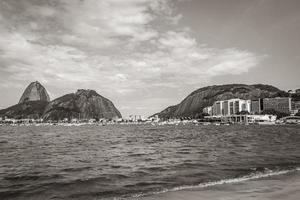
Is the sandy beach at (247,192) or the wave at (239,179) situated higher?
the sandy beach at (247,192)

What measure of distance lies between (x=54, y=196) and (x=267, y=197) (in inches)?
404

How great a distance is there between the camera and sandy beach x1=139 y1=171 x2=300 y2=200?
13.4m

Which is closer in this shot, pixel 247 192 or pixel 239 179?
pixel 247 192

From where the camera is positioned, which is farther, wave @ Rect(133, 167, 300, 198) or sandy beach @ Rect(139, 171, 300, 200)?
wave @ Rect(133, 167, 300, 198)

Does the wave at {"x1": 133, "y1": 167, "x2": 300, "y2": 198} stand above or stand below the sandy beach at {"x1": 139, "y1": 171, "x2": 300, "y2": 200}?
below

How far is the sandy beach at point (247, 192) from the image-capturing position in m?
13.4

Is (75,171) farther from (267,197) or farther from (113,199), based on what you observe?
(267,197)

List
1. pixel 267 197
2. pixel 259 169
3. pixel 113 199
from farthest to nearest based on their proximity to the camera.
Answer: pixel 259 169
pixel 113 199
pixel 267 197

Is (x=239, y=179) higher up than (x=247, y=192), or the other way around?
(x=247, y=192)

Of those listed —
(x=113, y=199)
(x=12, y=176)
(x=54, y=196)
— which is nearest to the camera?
(x=113, y=199)

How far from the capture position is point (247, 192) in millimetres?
14445

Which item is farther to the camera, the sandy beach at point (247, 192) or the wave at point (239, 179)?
the wave at point (239, 179)

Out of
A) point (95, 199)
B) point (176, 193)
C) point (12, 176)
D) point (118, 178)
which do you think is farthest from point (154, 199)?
point (12, 176)

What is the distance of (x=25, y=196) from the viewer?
15.9 m
